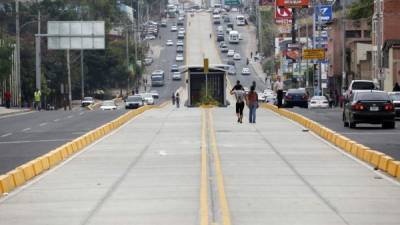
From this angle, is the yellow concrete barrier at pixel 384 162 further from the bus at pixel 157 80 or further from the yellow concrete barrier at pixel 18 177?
the bus at pixel 157 80

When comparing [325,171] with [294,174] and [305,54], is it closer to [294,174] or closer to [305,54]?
[294,174]

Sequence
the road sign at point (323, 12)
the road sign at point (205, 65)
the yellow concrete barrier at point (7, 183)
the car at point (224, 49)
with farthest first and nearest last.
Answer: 1. the car at point (224, 49)
2. the road sign at point (323, 12)
3. the road sign at point (205, 65)
4. the yellow concrete barrier at point (7, 183)

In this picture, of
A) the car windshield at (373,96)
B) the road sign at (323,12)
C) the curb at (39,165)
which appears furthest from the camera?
the road sign at (323,12)

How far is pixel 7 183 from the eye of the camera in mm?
21719

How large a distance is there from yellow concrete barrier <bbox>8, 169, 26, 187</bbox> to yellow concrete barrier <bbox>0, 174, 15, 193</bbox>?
338mm

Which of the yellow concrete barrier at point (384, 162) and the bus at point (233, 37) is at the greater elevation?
the bus at point (233, 37)

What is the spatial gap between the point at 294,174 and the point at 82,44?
5747 cm

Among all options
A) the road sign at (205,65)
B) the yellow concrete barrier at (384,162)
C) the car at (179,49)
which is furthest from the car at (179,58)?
the yellow concrete barrier at (384,162)

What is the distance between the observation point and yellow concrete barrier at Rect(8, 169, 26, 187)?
2267cm

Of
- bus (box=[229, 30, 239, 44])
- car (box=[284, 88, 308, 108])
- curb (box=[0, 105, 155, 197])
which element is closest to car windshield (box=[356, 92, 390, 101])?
curb (box=[0, 105, 155, 197])

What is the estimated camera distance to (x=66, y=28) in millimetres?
80875

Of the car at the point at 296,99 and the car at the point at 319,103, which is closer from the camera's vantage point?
the car at the point at 296,99

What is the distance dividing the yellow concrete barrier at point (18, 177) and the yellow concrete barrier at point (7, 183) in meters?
0.34

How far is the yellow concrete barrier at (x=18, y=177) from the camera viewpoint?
2267 cm
